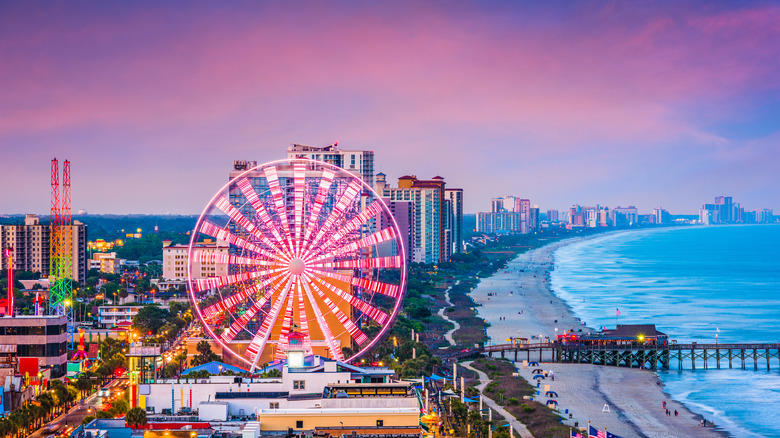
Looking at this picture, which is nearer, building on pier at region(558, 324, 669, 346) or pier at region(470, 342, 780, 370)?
pier at region(470, 342, 780, 370)

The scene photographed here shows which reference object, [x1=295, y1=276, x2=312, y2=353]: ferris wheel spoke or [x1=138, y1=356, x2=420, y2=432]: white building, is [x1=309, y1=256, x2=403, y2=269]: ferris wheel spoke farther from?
[x1=138, y1=356, x2=420, y2=432]: white building

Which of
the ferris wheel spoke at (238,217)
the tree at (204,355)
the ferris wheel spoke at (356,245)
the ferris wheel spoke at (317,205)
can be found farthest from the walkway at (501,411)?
the tree at (204,355)

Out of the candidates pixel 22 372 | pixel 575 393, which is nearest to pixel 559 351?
pixel 575 393

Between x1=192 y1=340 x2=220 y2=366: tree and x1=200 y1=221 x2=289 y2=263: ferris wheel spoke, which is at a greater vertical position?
x1=200 y1=221 x2=289 y2=263: ferris wheel spoke

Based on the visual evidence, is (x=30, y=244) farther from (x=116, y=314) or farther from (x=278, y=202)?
(x=278, y=202)

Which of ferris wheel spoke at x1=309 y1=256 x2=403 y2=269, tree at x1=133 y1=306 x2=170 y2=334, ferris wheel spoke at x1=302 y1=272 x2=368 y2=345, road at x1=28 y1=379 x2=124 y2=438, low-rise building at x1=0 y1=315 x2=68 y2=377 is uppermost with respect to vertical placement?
ferris wheel spoke at x1=309 y1=256 x2=403 y2=269

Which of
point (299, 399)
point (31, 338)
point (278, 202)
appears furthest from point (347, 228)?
point (31, 338)

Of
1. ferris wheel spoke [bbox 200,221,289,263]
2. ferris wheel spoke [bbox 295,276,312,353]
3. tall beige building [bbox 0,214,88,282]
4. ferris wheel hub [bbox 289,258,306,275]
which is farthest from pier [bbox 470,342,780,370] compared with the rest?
tall beige building [bbox 0,214,88,282]

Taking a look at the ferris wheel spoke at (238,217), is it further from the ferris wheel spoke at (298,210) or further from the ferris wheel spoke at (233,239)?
the ferris wheel spoke at (298,210)
